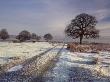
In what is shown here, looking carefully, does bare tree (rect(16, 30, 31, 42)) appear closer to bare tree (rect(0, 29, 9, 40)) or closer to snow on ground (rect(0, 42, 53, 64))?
bare tree (rect(0, 29, 9, 40))

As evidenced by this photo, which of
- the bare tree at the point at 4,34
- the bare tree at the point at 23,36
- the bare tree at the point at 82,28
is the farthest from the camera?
the bare tree at the point at 4,34

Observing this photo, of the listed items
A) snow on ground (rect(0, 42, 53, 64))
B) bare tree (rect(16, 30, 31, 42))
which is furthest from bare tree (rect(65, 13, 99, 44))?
bare tree (rect(16, 30, 31, 42))

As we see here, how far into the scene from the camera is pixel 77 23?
85062mm

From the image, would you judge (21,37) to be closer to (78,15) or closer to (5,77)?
(78,15)

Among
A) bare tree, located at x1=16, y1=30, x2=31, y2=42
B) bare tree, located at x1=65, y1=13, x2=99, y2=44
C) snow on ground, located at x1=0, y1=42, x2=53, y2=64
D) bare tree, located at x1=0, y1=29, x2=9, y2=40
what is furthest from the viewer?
bare tree, located at x1=0, y1=29, x2=9, y2=40

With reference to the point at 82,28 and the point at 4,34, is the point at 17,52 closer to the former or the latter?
the point at 82,28

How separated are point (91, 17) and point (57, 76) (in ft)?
231

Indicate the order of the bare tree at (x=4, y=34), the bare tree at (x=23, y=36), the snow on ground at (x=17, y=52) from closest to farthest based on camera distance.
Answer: the snow on ground at (x=17, y=52)
the bare tree at (x=23, y=36)
the bare tree at (x=4, y=34)

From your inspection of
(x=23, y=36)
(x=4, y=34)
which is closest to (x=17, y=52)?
(x=23, y=36)

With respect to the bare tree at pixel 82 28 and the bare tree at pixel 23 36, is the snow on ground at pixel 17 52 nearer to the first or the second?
the bare tree at pixel 82 28

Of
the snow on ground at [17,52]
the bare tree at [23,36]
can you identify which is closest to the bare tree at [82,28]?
the snow on ground at [17,52]

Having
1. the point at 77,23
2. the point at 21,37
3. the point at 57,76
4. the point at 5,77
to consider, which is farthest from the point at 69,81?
the point at 21,37

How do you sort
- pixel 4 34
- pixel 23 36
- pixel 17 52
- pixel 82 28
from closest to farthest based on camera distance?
1. pixel 17 52
2. pixel 82 28
3. pixel 23 36
4. pixel 4 34

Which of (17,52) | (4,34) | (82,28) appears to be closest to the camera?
(17,52)
